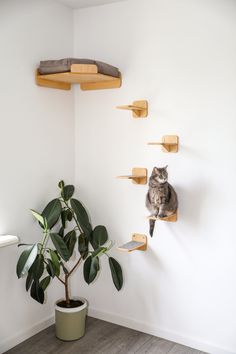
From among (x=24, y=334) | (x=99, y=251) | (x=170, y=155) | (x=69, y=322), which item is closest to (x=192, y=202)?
(x=170, y=155)

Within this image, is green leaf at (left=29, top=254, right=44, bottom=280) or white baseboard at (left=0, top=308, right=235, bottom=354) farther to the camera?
white baseboard at (left=0, top=308, right=235, bottom=354)

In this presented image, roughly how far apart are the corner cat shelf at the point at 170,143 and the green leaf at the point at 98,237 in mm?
715

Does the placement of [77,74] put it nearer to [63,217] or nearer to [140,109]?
[140,109]

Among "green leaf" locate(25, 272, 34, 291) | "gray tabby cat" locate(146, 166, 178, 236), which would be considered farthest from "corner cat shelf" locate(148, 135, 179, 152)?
"green leaf" locate(25, 272, 34, 291)

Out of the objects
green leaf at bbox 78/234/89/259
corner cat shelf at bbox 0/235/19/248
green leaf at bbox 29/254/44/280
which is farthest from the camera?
green leaf at bbox 78/234/89/259

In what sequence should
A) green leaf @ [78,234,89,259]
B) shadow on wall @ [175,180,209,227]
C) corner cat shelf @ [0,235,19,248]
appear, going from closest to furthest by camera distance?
corner cat shelf @ [0,235,19,248] < shadow on wall @ [175,180,209,227] < green leaf @ [78,234,89,259]

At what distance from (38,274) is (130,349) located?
0.81m

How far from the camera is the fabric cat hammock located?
243 centimetres

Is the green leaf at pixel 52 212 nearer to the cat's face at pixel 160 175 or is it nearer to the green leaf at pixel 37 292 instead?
the green leaf at pixel 37 292

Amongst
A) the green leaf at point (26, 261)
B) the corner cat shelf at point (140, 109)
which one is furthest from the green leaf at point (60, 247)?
the corner cat shelf at point (140, 109)

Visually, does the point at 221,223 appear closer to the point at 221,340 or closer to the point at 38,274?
the point at 221,340

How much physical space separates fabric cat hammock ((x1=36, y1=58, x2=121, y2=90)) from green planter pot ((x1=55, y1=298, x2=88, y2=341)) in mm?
1558

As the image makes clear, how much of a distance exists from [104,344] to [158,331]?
0.39m

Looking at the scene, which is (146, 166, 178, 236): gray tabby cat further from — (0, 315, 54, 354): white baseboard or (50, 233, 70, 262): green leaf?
(0, 315, 54, 354): white baseboard
